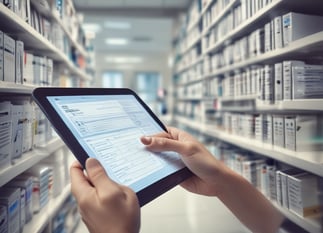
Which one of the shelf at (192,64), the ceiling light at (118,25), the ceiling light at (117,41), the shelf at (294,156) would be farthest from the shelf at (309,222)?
the ceiling light at (117,41)

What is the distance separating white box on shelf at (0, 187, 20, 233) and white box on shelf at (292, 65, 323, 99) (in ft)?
4.11

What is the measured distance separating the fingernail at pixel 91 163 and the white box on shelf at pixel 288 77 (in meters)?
1.11

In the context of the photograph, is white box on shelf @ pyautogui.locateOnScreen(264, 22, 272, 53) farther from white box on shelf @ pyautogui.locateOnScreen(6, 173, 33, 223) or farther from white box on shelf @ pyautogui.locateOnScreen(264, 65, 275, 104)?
white box on shelf @ pyautogui.locateOnScreen(6, 173, 33, 223)

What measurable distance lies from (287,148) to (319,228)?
0.47m

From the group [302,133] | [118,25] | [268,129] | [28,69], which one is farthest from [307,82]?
[118,25]

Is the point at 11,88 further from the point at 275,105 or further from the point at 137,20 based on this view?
the point at 137,20

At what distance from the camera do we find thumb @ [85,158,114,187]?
47 cm

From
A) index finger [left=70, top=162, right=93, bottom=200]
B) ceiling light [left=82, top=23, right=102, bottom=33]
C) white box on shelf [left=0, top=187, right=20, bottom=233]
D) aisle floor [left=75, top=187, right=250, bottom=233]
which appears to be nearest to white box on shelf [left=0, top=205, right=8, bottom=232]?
white box on shelf [left=0, top=187, right=20, bottom=233]

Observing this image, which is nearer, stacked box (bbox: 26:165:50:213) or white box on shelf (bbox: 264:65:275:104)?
stacked box (bbox: 26:165:50:213)

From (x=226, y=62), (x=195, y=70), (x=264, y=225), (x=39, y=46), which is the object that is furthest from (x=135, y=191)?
(x=195, y=70)

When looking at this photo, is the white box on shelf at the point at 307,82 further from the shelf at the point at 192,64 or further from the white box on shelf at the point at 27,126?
the shelf at the point at 192,64

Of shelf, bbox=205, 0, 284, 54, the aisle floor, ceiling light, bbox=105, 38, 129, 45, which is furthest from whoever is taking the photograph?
Answer: ceiling light, bbox=105, 38, 129, 45

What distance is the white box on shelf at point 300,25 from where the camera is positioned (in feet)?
4.20

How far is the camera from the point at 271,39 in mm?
1510
